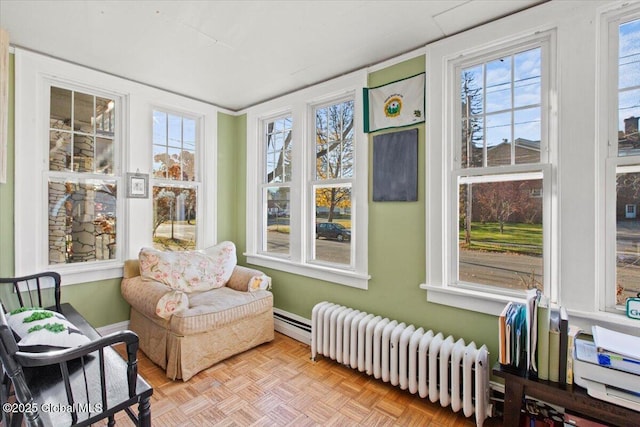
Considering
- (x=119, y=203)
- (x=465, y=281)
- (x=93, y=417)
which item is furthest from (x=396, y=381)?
(x=119, y=203)

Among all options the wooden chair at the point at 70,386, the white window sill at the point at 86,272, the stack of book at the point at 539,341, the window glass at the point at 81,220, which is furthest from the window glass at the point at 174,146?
the stack of book at the point at 539,341

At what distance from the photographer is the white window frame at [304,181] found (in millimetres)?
2641

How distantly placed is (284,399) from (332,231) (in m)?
1.47

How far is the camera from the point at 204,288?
3.02 meters

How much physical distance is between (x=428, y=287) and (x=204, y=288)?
212 cm

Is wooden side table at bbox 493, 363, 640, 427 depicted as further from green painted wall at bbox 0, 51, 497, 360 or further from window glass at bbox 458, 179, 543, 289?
window glass at bbox 458, 179, 543, 289

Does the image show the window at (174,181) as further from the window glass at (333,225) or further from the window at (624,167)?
the window at (624,167)

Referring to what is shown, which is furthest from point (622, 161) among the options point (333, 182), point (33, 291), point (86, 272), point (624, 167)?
point (33, 291)

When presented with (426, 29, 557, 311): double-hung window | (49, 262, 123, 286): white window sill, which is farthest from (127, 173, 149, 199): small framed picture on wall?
(426, 29, 557, 311): double-hung window

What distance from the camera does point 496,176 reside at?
205cm

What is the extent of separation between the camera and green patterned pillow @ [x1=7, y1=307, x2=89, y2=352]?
4.88 ft

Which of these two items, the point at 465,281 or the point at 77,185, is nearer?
the point at 465,281

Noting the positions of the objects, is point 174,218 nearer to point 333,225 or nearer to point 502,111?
point 333,225

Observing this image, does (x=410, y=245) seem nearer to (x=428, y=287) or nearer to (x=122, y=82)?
(x=428, y=287)
